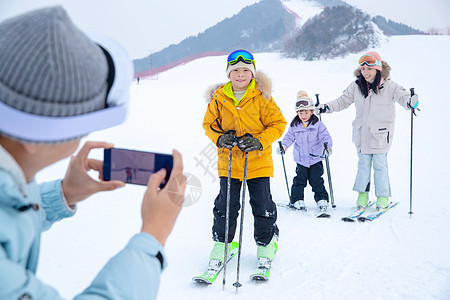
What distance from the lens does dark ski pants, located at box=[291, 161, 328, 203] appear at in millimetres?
4902

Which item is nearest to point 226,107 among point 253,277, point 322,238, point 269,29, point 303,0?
point 253,277

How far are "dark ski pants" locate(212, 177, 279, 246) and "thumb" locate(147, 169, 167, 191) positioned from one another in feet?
7.38

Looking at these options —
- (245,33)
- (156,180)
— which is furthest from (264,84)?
(245,33)

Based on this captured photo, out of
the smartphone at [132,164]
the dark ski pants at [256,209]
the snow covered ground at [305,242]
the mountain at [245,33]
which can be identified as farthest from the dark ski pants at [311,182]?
the mountain at [245,33]

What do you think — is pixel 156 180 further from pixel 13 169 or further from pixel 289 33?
→ pixel 289 33

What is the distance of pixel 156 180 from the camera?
1.01 meters

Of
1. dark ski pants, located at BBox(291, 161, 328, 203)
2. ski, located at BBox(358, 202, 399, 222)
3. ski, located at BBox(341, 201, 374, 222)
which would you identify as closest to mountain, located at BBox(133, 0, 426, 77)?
dark ski pants, located at BBox(291, 161, 328, 203)

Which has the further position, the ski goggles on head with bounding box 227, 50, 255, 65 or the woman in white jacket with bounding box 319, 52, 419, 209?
the woman in white jacket with bounding box 319, 52, 419, 209

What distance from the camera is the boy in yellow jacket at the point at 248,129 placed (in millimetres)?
3160

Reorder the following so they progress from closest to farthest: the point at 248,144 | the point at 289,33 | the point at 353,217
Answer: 1. the point at 248,144
2. the point at 353,217
3. the point at 289,33

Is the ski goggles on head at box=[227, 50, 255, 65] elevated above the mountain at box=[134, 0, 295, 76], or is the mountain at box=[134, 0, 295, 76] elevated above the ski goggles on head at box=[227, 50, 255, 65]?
the mountain at box=[134, 0, 295, 76]

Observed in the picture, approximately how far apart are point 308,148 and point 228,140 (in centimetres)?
231

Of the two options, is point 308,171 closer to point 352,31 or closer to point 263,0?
point 352,31

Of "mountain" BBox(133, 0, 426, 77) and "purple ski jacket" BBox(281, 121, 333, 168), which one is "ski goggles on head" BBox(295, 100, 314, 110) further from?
"mountain" BBox(133, 0, 426, 77)
